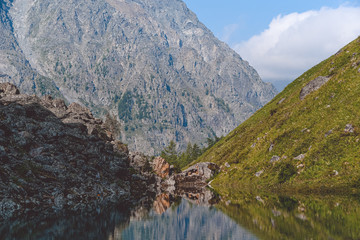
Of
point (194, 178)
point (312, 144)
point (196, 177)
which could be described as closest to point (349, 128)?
point (312, 144)

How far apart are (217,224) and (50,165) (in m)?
44.0

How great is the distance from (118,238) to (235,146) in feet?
386

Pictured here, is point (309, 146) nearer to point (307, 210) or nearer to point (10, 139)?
point (307, 210)

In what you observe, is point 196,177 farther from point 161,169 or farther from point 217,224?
point 217,224

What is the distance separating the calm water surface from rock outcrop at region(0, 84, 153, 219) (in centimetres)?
855

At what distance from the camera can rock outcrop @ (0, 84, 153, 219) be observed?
6381 cm

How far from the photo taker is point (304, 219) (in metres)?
48.1

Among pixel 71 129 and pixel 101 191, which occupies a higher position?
pixel 71 129

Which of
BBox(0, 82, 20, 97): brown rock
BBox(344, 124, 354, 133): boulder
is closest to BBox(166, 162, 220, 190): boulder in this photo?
BBox(344, 124, 354, 133): boulder

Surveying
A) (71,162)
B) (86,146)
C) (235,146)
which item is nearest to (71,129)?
(86,146)

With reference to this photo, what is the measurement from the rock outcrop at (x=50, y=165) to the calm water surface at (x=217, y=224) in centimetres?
855

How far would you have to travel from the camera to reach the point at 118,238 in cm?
4466

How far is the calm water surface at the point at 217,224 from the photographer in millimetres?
42062

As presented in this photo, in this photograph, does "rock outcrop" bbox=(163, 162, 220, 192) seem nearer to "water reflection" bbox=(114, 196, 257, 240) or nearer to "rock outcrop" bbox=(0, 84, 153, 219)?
"rock outcrop" bbox=(0, 84, 153, 219)
